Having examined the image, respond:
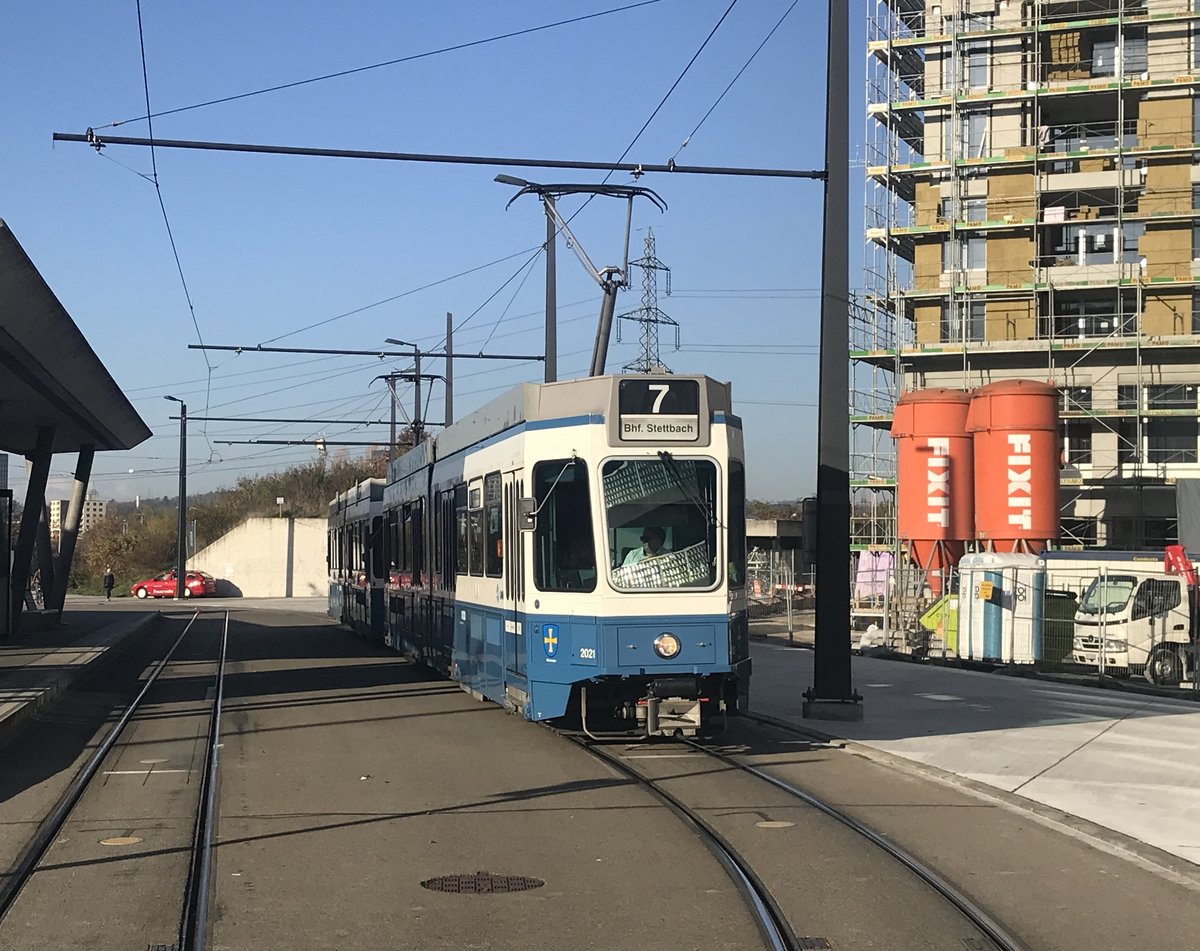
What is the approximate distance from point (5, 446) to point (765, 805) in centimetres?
3721

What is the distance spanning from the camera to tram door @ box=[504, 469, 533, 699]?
1406cm

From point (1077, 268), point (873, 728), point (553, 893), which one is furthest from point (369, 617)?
point (1077, 268)

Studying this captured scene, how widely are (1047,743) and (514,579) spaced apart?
564cm

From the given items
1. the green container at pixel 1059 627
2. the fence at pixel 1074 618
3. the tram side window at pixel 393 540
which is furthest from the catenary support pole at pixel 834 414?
the green container at pixel 1059 627

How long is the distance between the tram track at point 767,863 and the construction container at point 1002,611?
50.6 feet

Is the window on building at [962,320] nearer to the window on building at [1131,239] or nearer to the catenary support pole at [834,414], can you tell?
the window on building at [1131,239]

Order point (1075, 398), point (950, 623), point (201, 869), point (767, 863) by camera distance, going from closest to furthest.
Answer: point (201, 869) → point (767, 863) → point (950, 623) → point (1075, 398)

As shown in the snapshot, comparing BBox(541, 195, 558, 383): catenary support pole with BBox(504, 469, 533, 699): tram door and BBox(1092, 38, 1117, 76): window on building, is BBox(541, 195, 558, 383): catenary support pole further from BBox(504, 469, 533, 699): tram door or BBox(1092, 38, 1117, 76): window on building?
BBox(1092, 38, 1117, 76): window on building

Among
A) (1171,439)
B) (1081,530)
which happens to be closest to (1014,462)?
(1081,530)

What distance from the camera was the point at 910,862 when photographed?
8867 millimetres

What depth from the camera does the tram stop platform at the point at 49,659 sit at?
16797 mm

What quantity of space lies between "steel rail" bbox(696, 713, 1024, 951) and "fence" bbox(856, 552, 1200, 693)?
1359 cm

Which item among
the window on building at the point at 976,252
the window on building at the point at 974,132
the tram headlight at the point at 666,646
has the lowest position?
the tram headlight at the point at 666,646

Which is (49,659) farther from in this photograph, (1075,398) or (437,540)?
(1075,398)
